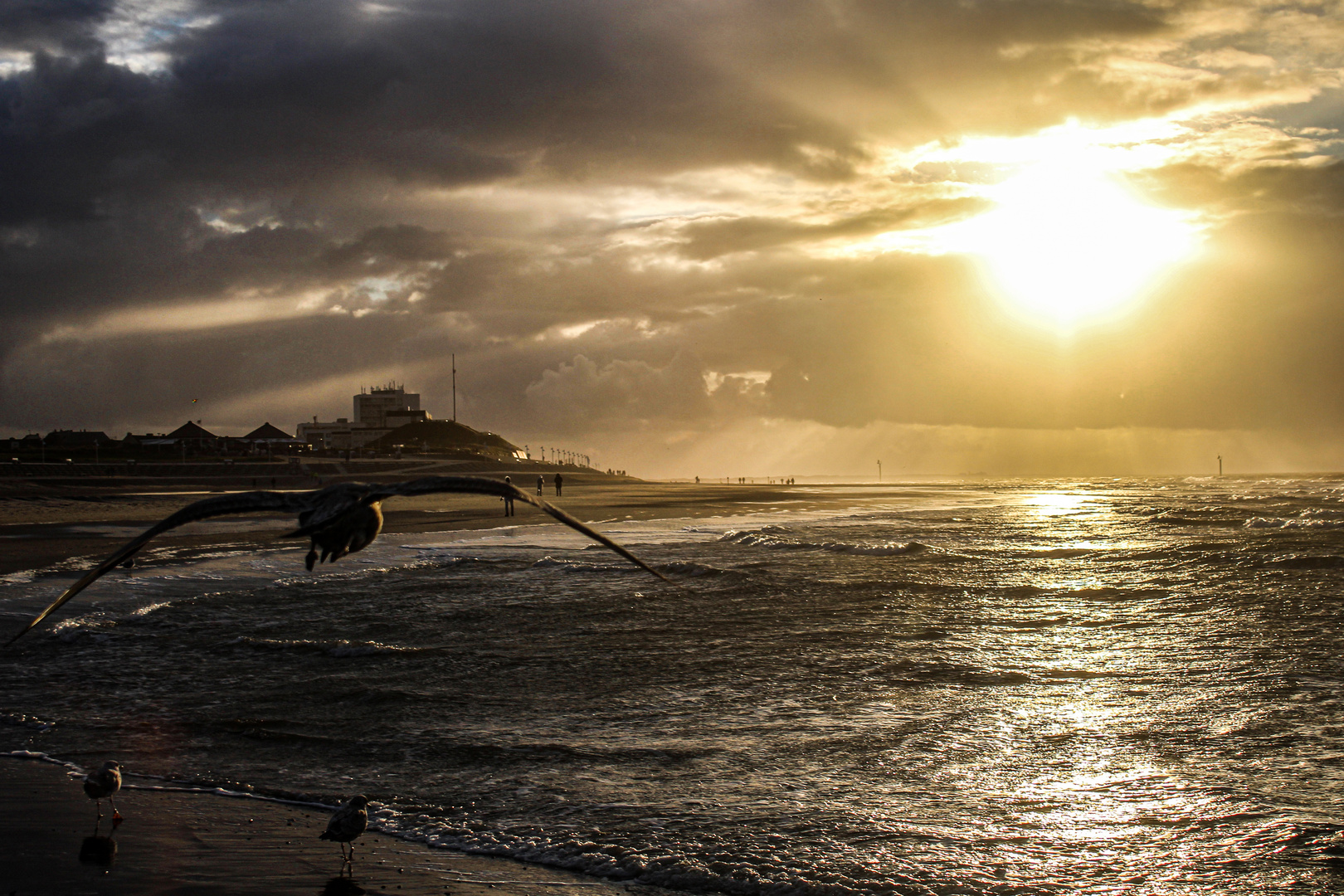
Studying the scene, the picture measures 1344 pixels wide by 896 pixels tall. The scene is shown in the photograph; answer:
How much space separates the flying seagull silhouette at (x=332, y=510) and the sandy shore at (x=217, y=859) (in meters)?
1.92

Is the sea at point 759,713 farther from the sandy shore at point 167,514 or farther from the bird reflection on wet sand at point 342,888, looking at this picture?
the sandy shore at point 167,514

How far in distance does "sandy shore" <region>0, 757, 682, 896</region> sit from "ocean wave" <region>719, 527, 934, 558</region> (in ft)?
79.8

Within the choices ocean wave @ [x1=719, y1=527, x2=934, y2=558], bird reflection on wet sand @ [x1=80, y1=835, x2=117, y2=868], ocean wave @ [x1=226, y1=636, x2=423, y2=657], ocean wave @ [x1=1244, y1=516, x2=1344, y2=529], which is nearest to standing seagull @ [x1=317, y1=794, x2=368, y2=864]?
bird reflection on wet sand @ [x1=80, y1=835, x2=117, y2=868]

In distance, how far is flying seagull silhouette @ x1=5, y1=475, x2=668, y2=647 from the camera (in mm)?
8508

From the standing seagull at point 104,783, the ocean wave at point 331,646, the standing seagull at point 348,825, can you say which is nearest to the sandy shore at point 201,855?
the standing seagull at point 348,825

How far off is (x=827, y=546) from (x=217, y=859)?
27.3 m

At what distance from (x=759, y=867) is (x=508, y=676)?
7.49 m

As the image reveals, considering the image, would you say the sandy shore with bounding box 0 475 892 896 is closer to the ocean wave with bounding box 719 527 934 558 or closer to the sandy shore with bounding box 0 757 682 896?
the sandy shore with bounding box 0 757 682 896

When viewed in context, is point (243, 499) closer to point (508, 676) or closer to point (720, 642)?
point (508, 676)

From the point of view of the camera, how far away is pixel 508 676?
14812mm

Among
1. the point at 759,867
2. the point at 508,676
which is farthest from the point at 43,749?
the point at 759,867

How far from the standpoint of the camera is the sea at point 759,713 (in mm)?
8469

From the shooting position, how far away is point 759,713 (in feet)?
41.4

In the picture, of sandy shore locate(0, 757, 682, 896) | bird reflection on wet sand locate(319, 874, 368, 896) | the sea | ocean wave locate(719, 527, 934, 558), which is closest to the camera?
bird reflection on wet sand locate(319, 874, 368, 896)
